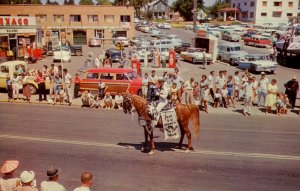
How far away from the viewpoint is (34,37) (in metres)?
44.9

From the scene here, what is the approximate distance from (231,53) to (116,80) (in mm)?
18731

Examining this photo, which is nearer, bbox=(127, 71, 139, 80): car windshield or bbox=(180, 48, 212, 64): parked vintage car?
bbox=(127, 71, 139, 80): car windshield

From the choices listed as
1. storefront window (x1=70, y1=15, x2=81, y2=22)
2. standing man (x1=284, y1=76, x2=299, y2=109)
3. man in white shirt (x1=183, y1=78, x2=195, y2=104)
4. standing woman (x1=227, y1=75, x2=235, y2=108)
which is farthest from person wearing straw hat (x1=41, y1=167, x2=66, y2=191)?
storefront window (x1=70, y1=15, x2=81, y2=22)

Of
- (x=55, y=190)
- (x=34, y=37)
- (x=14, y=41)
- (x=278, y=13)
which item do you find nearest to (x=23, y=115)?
(x=55, y=190)

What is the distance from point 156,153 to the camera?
1223cm

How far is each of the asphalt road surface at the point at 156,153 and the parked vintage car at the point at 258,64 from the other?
542 inches

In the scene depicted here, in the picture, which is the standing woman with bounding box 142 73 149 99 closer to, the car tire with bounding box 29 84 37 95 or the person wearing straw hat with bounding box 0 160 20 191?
the car tire with bounding box 29 84 37 95

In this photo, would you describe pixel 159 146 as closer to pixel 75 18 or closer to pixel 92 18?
pixel 92 18

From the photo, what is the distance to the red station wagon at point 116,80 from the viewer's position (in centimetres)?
2131

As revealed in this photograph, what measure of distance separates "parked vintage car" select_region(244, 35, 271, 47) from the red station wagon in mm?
36190

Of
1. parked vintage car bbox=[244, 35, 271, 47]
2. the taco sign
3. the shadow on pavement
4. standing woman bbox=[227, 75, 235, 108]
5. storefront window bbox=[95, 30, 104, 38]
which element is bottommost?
the shadow on pavement

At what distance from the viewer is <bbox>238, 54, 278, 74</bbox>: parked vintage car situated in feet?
101

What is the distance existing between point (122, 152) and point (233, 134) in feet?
16.0

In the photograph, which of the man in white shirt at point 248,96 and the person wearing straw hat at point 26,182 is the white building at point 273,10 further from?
the person wearing straw hat at point 26,182
